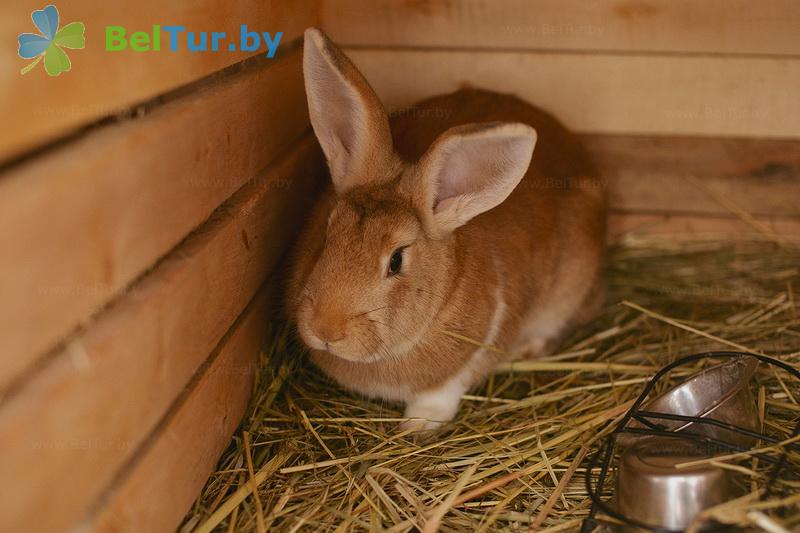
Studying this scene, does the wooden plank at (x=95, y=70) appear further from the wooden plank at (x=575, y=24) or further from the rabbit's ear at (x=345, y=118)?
the wooden plank at (x=575, y=24)

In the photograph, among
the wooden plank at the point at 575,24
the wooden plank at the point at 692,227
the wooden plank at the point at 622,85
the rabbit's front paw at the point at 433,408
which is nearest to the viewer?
the rabbit's front paw at the point at 433,408

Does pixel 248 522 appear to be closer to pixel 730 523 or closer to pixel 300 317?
pixel 300 317

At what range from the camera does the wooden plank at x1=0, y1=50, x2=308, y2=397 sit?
1471 millimetres

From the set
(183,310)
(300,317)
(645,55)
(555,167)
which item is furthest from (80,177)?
(645,55)

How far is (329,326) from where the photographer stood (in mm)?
2518

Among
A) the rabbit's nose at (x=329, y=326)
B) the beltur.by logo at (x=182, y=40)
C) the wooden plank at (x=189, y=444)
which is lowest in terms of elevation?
the wooden plank at (x=189, y=444)

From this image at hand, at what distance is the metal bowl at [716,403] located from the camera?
8.52ft

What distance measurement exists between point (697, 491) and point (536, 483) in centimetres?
57

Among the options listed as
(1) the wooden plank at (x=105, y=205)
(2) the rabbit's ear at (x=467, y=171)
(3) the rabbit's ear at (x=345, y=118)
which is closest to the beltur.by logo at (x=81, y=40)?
(1) the wooden plank at (x=105, y=205)

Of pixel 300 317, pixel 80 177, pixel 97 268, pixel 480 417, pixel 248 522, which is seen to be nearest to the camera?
pixel 80 177

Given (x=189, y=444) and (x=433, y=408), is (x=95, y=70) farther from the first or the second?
(x=433, y=408)

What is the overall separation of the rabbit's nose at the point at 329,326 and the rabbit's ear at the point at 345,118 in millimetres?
590

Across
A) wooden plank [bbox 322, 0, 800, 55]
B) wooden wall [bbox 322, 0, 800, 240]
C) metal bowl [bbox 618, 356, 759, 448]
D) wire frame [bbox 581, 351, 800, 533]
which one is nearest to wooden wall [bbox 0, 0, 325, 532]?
wooden plank [bbox 322, 0, 800, 55]

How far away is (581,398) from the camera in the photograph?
10.2 ft
